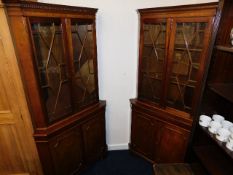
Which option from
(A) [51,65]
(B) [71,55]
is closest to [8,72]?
(A) [51,65]

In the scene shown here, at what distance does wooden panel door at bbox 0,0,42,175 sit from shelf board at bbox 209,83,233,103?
167 centimetres

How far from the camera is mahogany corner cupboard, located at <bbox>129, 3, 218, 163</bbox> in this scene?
1.59 m

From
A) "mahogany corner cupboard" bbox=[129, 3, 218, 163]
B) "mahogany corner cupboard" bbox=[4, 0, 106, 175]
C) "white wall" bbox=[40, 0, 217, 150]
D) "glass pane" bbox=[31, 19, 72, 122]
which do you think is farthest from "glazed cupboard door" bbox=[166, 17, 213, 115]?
"glass pane" bbox=[31, 19, 72, 122]

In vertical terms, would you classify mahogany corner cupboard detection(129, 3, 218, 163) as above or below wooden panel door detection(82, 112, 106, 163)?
above

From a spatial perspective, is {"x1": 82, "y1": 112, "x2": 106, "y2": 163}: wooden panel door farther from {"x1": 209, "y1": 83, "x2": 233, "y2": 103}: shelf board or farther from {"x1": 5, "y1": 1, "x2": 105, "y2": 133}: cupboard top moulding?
{"x1": 209, "y1": 83, "x2": 233, "y2": 103}: shelf board

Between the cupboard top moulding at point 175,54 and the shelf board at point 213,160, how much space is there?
1.14 feet

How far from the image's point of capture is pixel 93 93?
2109mm

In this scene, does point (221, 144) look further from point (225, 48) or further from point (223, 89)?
point (225, 48)

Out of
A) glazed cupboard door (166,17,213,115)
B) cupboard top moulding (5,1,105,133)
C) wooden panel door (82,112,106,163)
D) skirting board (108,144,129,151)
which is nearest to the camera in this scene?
cupboard top moulding (5,1,105,133)

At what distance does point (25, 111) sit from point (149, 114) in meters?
1.38

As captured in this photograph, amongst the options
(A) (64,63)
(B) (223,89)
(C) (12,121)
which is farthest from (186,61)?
(C) (12,121)

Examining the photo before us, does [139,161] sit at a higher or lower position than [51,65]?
lower

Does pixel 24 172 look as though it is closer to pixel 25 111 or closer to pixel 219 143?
pixel 25 111

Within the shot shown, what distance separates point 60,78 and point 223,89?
1.47 m
